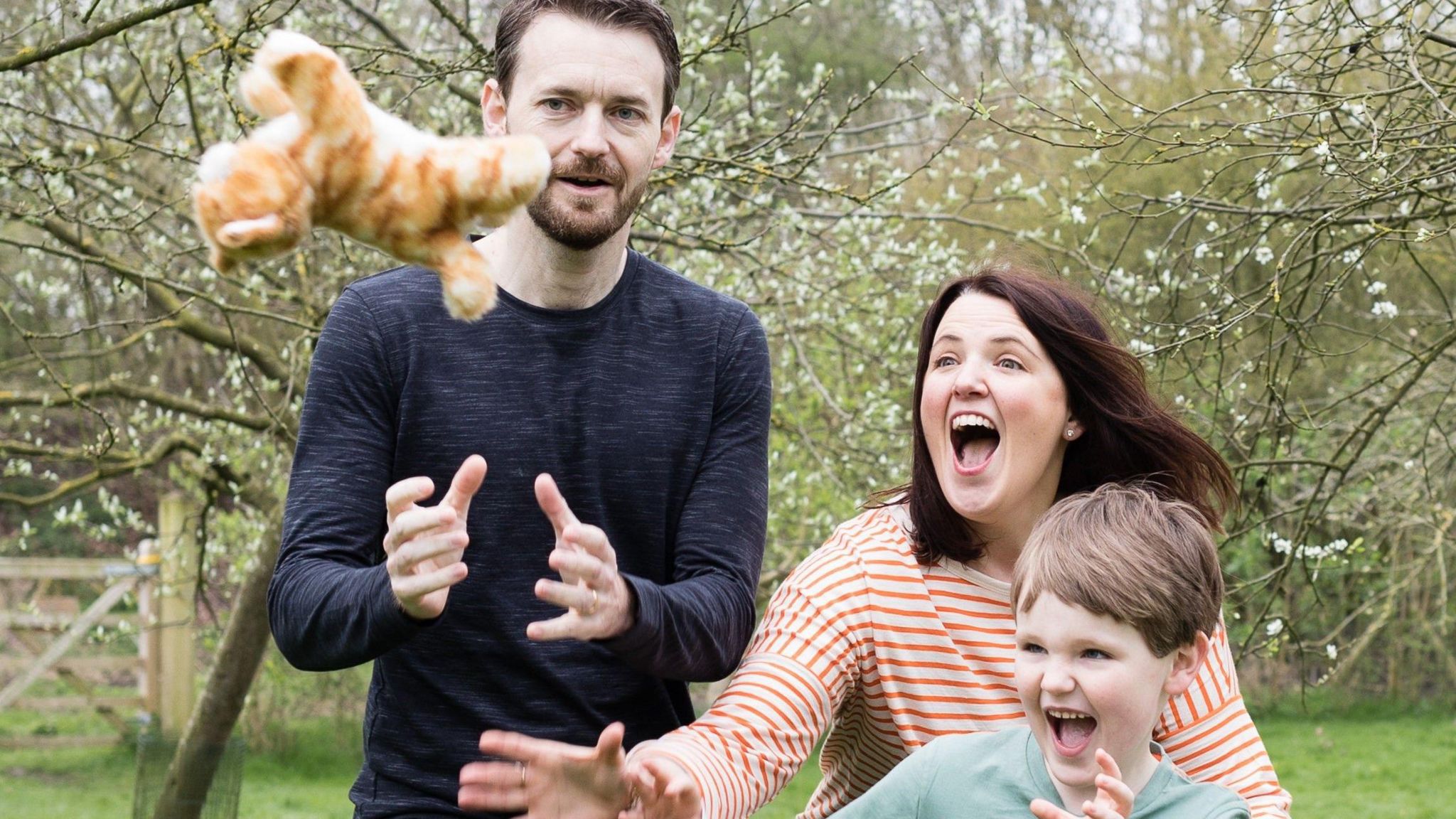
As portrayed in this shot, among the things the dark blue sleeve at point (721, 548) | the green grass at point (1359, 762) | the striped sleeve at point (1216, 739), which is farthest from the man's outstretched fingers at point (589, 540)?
the green grass at point (1359, 762)

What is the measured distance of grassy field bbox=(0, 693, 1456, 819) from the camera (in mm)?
8359

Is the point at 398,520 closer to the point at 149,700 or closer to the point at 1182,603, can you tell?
the point at 1182,603

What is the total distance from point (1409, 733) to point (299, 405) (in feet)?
27.5

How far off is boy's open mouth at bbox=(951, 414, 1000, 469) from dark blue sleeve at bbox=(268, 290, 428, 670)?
937 millimetres

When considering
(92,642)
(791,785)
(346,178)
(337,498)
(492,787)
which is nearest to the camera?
(346,178)

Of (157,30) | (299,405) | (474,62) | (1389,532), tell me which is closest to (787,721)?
(474,62)

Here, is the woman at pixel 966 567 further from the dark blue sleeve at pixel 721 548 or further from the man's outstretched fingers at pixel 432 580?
the man's outstretched fingers at pixel 432 580

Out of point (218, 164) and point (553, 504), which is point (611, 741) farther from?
point (218, 164)

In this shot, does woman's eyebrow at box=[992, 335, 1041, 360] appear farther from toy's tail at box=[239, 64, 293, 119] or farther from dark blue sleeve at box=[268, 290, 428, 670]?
toy's tail at box=[239, 64, 293, 119]

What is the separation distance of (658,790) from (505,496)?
478 millimetres

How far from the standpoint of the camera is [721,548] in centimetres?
215

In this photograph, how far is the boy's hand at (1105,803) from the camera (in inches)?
71.2

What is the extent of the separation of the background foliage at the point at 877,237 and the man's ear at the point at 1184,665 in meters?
0.85

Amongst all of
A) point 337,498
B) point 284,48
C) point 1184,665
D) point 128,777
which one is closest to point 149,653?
point 128,777
